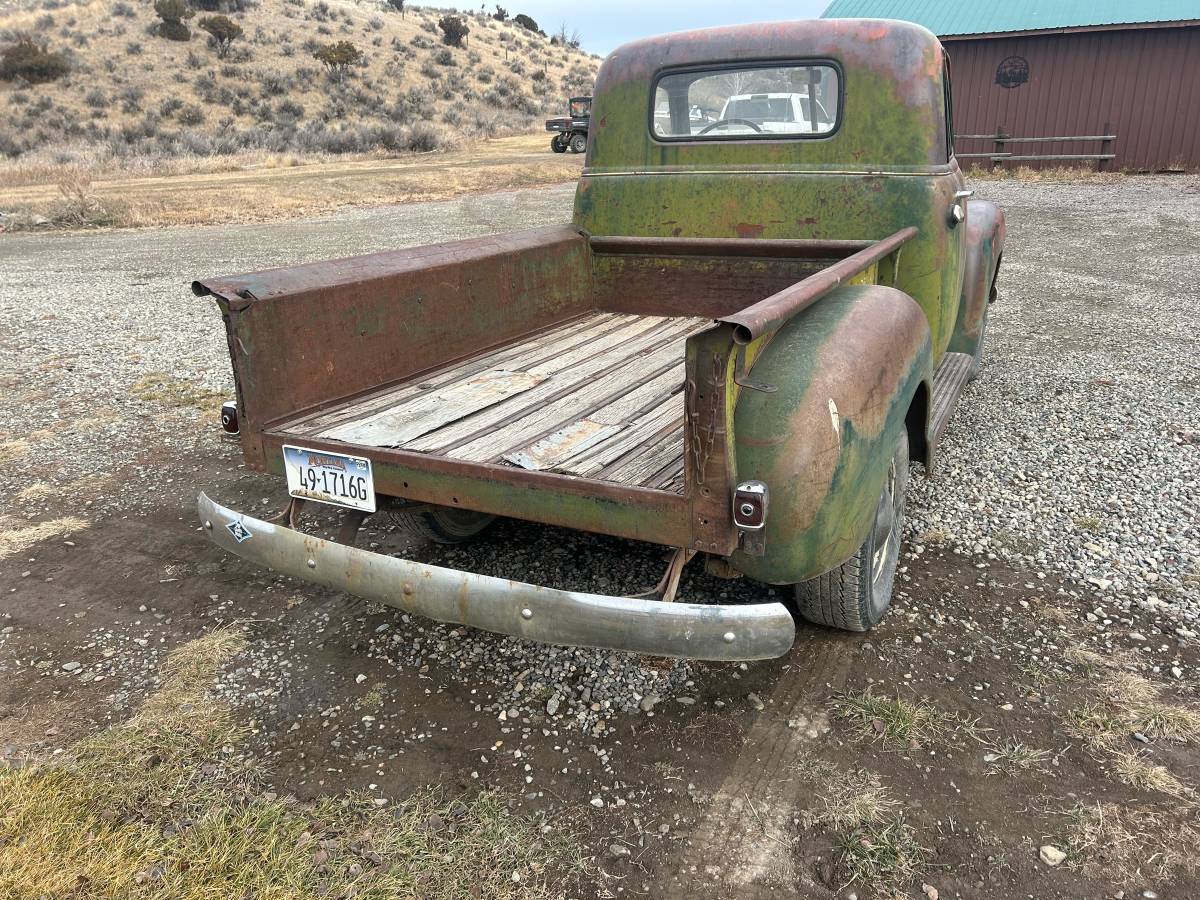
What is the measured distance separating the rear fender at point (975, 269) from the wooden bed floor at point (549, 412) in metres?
1.72

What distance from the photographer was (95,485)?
443 cm

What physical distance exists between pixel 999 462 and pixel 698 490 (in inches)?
115

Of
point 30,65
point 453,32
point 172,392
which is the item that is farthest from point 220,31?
point 172,392

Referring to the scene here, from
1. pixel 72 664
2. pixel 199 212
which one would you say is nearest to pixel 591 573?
pixel 72 664

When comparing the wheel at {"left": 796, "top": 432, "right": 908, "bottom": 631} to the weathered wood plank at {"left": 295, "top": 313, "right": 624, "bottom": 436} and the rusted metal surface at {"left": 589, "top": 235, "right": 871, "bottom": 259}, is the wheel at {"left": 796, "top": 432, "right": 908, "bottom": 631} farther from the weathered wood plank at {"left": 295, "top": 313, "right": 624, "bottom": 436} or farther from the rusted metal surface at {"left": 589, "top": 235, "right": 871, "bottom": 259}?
the weathered wood plank at {"left": 295, "top": 313, "right": 624, "bottom": 436}

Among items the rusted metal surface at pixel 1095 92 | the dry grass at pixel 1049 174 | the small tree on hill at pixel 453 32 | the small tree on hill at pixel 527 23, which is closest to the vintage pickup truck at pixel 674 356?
the dry grass at pixel 1049 174

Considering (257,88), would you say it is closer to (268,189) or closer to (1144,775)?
(268,189)

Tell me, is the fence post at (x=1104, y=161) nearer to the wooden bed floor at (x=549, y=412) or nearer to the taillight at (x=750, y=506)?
the wooden bed floor at (x=549, y=412)

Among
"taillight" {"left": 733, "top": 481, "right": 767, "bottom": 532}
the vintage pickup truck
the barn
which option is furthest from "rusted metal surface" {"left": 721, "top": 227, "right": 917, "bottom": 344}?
the barn

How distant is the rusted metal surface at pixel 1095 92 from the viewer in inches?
648

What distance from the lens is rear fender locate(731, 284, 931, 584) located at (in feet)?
6.83

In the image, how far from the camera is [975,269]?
4492 mm

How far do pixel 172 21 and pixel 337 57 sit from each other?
8.13m

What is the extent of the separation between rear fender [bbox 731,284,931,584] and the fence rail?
1733cm
